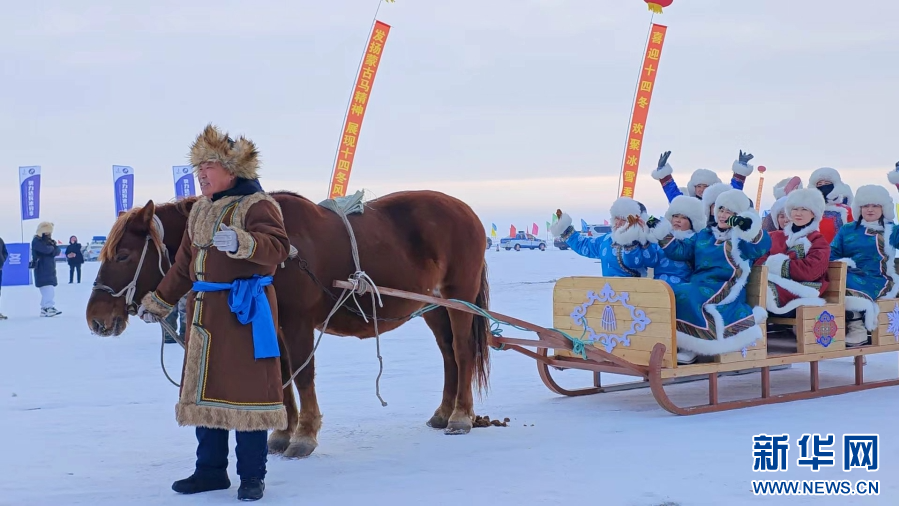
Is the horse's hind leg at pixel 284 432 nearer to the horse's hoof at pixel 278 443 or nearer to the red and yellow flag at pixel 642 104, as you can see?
the horse's hoof at pixel 278 443

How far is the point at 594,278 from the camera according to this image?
20.6ft

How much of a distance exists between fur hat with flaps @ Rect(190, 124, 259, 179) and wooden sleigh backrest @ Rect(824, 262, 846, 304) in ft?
15.5

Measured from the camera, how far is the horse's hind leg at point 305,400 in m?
4.94

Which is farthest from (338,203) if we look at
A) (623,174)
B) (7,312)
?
(7,312)

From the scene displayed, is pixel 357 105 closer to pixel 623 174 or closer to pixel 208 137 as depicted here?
pixel 623 174

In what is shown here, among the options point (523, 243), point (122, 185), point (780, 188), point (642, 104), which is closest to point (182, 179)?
point (122, 185)

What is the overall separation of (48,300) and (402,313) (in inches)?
472

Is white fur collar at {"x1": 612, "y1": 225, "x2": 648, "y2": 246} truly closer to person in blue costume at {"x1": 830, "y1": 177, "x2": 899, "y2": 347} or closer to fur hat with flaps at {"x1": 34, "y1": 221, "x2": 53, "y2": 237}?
person in blue costume at {"x1": 830, "y1": 177, "x2": 899, "y2": 347}

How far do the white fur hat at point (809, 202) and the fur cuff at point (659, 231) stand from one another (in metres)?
1.25

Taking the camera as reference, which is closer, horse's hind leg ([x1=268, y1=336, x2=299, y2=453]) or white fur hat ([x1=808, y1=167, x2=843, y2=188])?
horse's hind leg ([x1=268, y1=336, x2=299, y2=453])

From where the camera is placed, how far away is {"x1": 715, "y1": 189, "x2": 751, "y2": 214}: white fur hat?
620cm

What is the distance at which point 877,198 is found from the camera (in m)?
7.18

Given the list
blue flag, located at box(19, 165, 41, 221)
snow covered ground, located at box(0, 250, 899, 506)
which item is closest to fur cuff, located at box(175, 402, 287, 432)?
snow covered ground, located at box(0, 250, 899, 506)

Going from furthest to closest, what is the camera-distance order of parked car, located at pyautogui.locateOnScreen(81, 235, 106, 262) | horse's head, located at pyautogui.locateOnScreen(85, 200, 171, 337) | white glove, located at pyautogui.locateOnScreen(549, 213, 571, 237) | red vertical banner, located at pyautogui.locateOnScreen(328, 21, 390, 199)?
1. parked car, located at pyautogui.locateOnScreen(81, 235, 106, 262)
2. red vertical banner, located at pyautogui.locateOnScreen(328, 21, 390, 199)
3. white glove, located at pyautogui.locateOnScreen(549, 213, 571, 237)
4. horse's head, located at pyautogui.locateOnScreen(85, 200, 171, 337)
